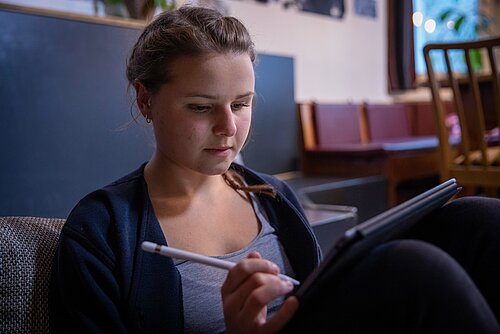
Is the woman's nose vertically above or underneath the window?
underneath

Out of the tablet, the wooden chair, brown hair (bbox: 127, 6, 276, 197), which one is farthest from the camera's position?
the wooden chair

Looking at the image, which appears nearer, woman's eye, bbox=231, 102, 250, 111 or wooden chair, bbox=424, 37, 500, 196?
woman's eye, bbox=231, 102, 250, 111

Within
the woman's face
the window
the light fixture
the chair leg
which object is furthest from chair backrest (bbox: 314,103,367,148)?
the woman's face

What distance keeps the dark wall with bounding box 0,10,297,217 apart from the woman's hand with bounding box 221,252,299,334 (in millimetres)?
1032

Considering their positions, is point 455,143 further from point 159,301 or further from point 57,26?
point 159,301

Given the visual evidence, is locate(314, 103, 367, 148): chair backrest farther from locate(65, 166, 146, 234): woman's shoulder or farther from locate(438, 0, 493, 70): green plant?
locate(65, 166, 146, 234): woman's shoulder

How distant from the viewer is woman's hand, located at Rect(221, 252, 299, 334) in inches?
26.6

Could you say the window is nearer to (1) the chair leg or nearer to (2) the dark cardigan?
(1) the chair leg

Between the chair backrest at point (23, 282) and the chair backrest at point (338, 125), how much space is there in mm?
2679

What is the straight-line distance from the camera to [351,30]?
4.07m

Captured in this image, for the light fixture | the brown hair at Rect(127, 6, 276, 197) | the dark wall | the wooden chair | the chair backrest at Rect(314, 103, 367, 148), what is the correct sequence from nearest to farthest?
the brown hair at Rect(127, 6, 276, 197) → the dark wall → the wooden chair → the chair backrest at Rect(314, 103, 367, 148) → the light fixture

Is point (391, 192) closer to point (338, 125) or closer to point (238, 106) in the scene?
point (338, 125)

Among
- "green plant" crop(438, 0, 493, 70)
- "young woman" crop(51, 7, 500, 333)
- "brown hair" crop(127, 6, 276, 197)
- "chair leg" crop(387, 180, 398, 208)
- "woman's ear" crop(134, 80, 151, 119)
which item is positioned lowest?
"chair leg" crop(387, 180, 398, 208)

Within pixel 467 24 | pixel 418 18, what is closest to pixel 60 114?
pixel 418 18
